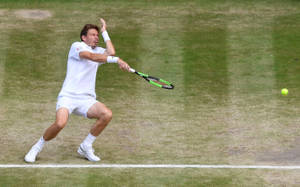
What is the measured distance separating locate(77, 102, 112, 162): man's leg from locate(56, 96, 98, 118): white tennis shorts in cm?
8

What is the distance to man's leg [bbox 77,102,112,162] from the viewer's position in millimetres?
11078

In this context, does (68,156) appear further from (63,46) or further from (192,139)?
(63,46)

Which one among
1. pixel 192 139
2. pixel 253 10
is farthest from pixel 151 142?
pixel 253 10

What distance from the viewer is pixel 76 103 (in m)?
11.1

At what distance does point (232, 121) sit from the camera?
13.4m

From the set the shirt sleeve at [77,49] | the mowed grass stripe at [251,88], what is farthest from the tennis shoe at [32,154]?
the mowed grass stripe at [251,88]

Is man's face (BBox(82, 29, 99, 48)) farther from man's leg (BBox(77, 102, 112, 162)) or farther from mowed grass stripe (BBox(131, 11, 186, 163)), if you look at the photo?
mowed grass stripe (BBox(131, 11, 186, 163))

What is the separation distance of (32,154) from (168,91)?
193 inches

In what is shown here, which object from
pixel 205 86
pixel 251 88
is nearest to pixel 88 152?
pixel 205 86

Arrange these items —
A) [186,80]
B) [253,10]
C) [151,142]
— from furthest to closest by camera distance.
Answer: [253,10], [186,80], [151,142]

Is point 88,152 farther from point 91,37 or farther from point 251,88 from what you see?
point 251,88

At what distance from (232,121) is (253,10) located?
22.3ft

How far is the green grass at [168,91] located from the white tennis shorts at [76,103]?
32.5 inches

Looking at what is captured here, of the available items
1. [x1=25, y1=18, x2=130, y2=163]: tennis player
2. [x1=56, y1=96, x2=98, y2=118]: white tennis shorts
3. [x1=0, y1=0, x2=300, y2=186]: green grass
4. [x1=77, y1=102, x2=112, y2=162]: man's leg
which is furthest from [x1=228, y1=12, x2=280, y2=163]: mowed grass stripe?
[x1=56, y1=96, x2=98, y2=118]: white tennis shorts
